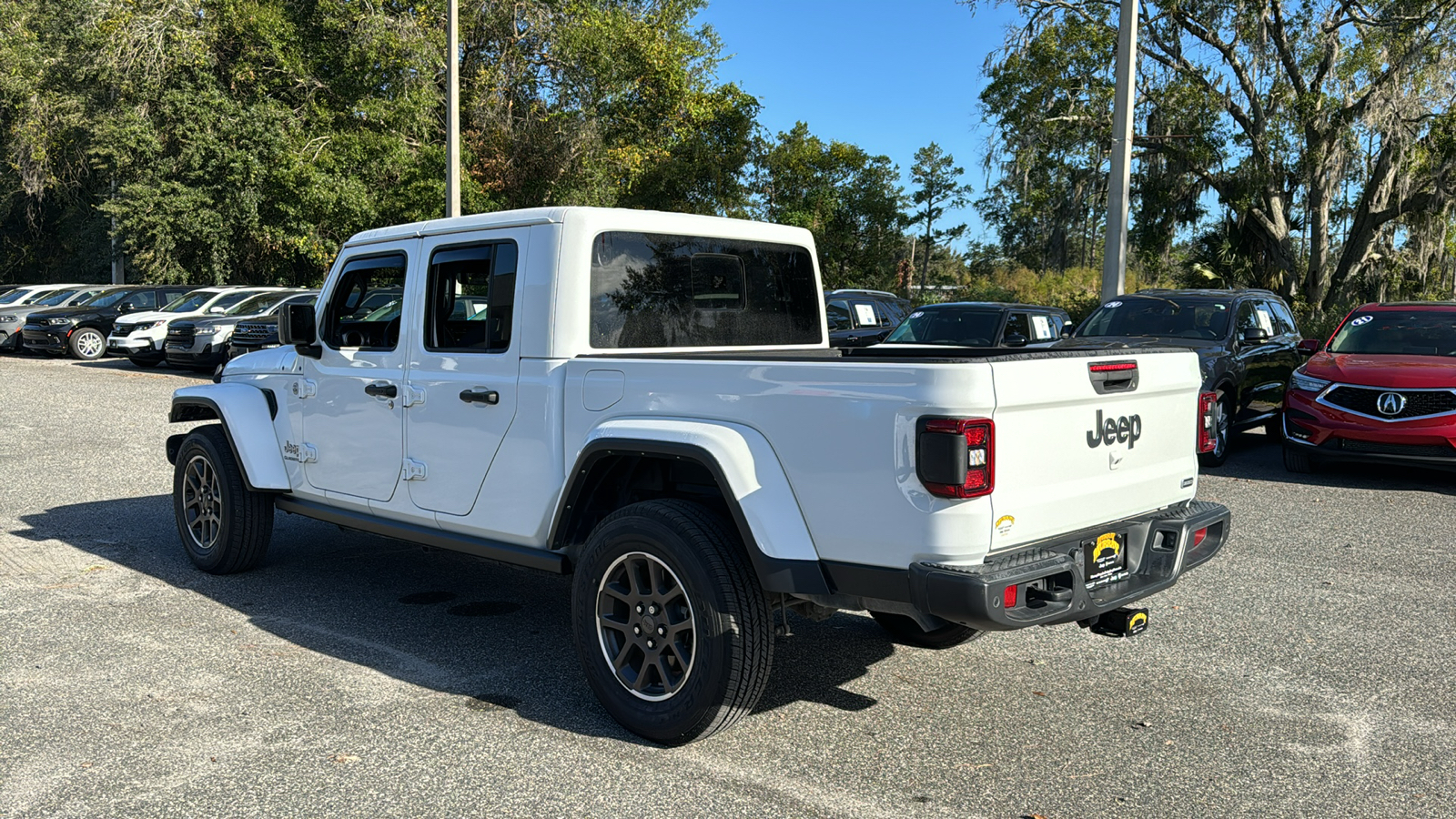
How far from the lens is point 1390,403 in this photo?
9922mm

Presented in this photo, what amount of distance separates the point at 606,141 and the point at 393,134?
5.77 metres

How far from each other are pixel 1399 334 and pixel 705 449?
9811mm

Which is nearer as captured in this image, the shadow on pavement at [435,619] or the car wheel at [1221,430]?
the shadow on pavement at [435,619]

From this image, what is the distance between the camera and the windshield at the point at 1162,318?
12.2m

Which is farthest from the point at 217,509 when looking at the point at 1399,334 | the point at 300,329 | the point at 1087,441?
the point at 1399,334

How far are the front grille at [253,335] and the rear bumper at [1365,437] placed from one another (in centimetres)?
1531

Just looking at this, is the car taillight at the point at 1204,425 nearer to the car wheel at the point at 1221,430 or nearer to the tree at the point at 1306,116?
the car wheel at the point at 1221,430

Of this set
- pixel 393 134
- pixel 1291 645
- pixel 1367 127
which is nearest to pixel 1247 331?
pixel 1291 645

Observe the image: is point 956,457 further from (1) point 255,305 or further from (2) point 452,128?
(1) point 255,305

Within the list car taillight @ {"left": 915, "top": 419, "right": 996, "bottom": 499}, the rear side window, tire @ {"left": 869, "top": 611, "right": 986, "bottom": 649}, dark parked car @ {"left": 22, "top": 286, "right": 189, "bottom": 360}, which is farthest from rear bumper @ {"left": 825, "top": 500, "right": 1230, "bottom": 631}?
dark parked car @ {"left": 22, "top": 286, "right": 189, "bottom": 360}

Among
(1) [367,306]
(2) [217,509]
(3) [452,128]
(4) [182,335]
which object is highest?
(3) [452,128]

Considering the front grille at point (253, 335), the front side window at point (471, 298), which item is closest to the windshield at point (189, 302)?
the front grille at point (253, 335)

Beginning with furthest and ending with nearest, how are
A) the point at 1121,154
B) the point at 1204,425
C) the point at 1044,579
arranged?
1. the point at 1121,154
2. the point at 1204,425
3. the point at 1044,579

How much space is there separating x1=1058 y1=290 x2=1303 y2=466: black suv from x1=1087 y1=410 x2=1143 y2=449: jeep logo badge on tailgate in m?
7.25
